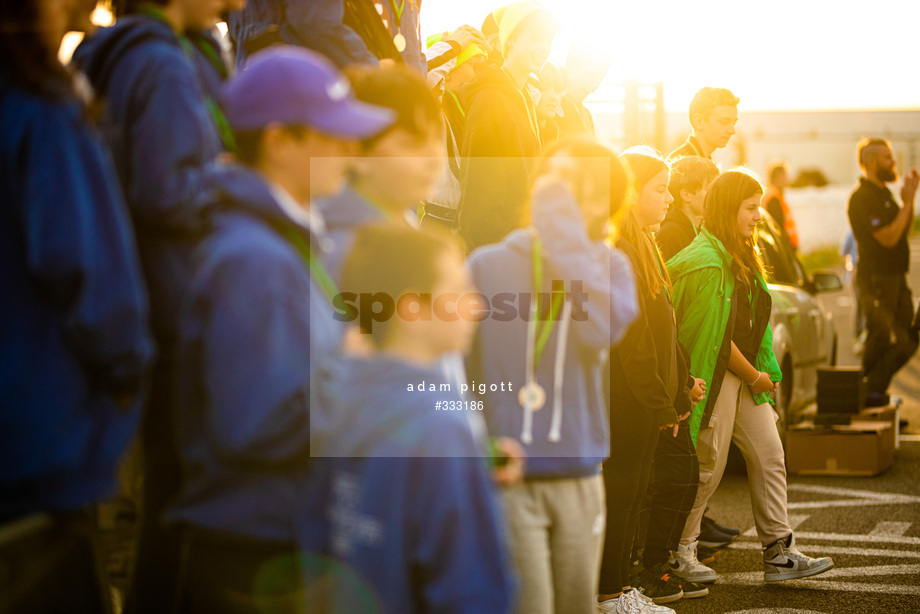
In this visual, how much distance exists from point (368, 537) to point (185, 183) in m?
0.95

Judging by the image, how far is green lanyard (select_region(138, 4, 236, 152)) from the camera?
101 inches

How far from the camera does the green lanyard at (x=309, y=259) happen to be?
2.17 m

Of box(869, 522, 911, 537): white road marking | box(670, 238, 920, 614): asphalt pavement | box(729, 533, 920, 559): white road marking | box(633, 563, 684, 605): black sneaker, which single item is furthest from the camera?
box(869, 522, 911, 537): white road marking

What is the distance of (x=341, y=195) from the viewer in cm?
243

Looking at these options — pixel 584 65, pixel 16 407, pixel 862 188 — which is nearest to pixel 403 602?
pixel 16 407

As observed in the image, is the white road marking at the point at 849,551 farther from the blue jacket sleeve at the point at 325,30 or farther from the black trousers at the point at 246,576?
the black trousers at the point at 246,576

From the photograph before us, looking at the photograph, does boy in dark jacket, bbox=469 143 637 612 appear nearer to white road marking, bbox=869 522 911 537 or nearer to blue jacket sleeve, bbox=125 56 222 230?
blue jacket sleeve, bbox=125 56 222 230

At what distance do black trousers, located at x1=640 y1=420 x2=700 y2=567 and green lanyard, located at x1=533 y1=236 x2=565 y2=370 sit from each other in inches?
81.2

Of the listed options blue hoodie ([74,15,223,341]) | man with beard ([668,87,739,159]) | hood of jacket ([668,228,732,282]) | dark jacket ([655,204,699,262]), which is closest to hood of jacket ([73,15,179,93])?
blue hoodie ([74,15,223,341])

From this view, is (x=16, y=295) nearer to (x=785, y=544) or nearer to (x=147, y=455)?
(x=147, y=455)

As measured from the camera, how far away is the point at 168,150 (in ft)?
7.72

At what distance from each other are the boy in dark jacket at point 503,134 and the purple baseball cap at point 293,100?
209cm

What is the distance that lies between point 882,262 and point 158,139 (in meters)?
8.45

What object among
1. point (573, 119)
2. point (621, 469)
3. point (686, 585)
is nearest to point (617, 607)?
point (621, 469)
